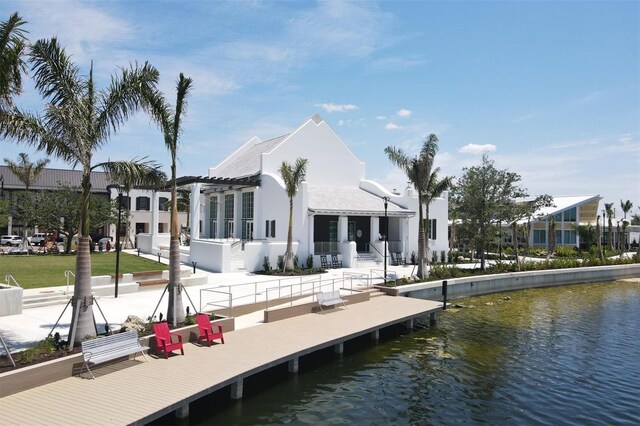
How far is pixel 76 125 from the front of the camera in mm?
11688

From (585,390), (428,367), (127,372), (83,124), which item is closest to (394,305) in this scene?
(428,367)

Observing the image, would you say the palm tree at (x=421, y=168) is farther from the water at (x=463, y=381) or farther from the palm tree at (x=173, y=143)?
the palm tree at (x=173, y=143)

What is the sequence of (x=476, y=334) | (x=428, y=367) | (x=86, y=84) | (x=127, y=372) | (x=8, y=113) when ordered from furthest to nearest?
(x=476, y=334), (x=428, y=367), (x=86, y=84), (x=8, y=113), (x=127, y=372)

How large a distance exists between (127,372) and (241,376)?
8.93 feet

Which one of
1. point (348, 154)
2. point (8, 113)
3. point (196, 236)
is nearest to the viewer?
point (8, 113)

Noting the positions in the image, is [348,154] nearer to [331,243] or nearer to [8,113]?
[331,243]

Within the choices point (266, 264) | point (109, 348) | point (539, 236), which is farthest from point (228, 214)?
point (539, 236)

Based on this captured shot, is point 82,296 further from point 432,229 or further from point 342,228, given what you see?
point 432,229

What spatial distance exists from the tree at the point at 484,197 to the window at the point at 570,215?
32.1 metres

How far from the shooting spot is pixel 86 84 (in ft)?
40.8

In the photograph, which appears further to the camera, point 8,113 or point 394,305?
point 394,305

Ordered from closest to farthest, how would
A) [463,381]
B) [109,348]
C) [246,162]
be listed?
[109,348]
[463,381]
[246,162]

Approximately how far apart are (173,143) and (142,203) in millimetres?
48160

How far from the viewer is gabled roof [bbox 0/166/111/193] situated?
61250 millimetres
